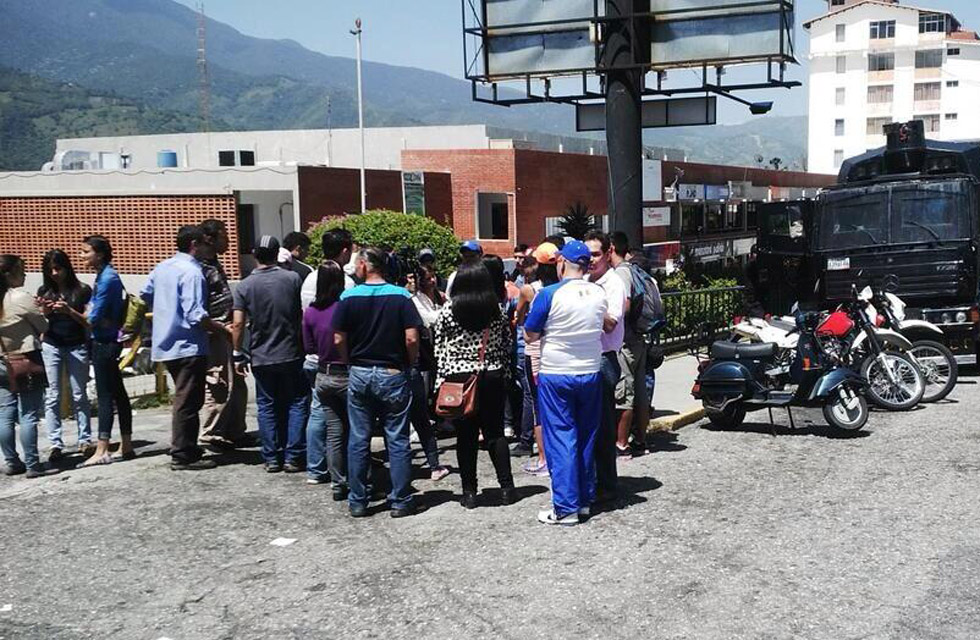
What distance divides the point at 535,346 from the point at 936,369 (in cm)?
551

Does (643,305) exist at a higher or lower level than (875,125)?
lower

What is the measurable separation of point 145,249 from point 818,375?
23940mm

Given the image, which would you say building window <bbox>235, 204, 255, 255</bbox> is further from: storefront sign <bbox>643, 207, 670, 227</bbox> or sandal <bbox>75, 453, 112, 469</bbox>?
sandal <bbox>75, 453, 112, 469</bbox>

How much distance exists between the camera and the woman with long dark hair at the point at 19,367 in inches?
314

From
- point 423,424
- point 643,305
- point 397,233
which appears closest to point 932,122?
point 397,233

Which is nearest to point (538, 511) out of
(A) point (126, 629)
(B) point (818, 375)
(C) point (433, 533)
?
(C) point (433, 533)

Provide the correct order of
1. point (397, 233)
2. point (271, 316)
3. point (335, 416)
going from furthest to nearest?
1. point (397, 233)
2. point (271, 316)
3. point (335, 416)

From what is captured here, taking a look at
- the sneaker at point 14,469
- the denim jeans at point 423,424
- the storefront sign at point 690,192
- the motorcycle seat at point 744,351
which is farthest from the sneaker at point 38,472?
the storefront sign at point 690,192

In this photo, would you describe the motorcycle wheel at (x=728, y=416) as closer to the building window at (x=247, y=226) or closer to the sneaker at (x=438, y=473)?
the sneaker at (x=438, y=473)

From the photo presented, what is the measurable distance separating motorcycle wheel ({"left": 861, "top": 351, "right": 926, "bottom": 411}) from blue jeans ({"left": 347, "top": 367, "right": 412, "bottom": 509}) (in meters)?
5.69

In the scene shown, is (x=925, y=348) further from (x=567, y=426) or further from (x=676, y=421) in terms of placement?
(x=567, y=426)

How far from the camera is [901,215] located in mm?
13367

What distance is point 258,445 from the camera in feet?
30.5

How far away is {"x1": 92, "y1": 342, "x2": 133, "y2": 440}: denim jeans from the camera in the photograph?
836 cm
